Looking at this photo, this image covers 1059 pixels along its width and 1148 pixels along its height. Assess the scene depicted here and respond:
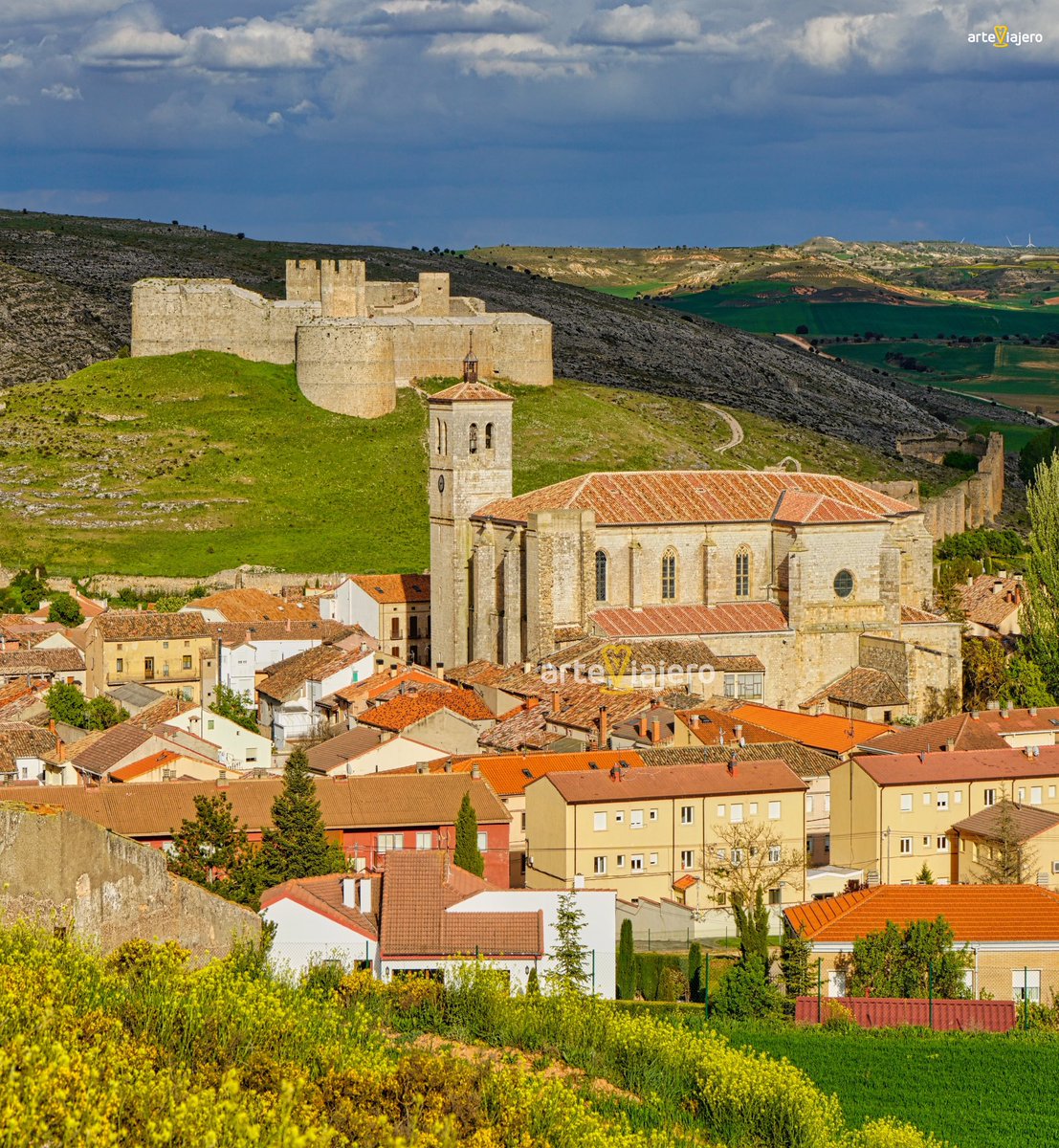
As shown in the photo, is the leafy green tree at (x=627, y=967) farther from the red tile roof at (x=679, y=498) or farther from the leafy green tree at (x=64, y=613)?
the leafy green tree at (x=64, y=613)

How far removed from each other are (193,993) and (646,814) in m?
18.0

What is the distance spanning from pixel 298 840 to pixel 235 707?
22785 millimetres

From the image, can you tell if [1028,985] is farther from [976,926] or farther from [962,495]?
[962,495]

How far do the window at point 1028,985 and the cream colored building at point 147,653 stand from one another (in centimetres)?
3110

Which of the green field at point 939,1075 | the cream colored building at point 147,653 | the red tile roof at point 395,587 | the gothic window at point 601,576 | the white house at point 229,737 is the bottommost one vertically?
the green field at point 939,1075

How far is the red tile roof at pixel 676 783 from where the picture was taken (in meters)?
44.5

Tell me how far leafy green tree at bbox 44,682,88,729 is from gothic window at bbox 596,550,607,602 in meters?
13.6

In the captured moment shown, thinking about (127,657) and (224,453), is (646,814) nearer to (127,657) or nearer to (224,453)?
(127,657)

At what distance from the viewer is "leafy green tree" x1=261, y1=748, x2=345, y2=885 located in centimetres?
4000

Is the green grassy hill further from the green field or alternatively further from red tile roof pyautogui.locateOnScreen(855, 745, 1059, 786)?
the green field

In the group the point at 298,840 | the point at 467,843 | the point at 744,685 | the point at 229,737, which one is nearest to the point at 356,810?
the point at 467,843

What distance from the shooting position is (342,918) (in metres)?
35.6

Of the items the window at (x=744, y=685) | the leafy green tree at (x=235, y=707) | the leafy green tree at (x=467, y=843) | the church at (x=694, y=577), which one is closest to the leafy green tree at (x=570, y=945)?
the leafy green tree at (x=467, y=843)

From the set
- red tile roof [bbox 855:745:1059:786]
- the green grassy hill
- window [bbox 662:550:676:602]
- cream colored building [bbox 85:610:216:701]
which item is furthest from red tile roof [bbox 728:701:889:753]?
the green grassy hill
